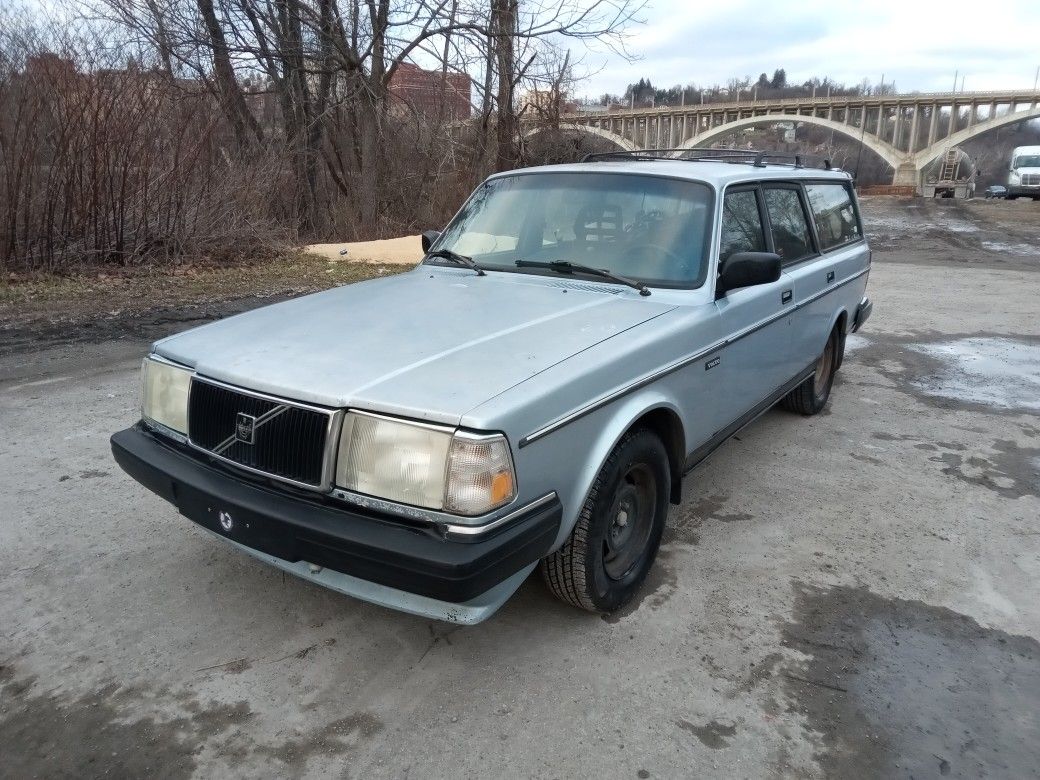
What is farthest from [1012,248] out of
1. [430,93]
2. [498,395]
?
[498,395]

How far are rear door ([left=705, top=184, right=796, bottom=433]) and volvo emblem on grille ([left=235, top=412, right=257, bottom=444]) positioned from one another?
1947 mm

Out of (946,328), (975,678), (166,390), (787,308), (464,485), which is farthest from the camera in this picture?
(946,328)

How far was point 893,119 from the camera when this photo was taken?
60.3m

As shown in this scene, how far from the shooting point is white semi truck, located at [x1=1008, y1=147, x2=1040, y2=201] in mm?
37844

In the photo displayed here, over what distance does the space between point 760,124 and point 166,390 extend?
67.4 meters

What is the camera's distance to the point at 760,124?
6253 cm

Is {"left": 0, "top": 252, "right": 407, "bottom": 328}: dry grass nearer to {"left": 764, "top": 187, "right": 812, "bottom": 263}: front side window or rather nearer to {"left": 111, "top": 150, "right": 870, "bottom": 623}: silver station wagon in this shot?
{"left": 111, "top": 150, "right": 870, "bottom": 623}: silver station wagon

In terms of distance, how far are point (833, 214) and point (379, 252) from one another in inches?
382

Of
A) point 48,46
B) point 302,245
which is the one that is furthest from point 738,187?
point 302,245

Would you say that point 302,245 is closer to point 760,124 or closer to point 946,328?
Answer: point 946,328

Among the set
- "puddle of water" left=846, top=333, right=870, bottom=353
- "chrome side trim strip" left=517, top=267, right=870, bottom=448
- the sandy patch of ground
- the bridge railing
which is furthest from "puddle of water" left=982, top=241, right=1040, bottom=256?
the bridge railing

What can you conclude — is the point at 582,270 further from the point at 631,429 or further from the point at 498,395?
the point at 498,395

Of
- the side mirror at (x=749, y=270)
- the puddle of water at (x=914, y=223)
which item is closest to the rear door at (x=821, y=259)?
the side mirror at (x=749, y=270)

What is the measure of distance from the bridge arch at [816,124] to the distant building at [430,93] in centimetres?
4600
